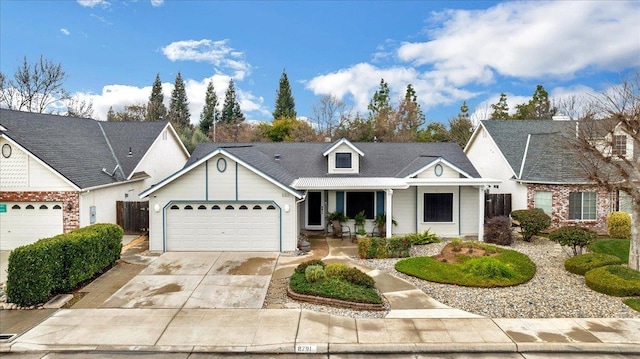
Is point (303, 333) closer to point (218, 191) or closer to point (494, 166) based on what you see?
point (218, 191)

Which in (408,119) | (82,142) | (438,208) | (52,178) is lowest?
(438,208)

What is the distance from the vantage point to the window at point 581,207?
19375 mm

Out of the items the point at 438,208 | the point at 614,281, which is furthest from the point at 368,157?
the point at 614,281

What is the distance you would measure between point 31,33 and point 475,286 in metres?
29.8

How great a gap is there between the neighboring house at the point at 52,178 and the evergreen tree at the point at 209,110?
128ft

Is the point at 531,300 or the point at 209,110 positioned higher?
the point at 209,110

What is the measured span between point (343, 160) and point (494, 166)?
1080 centimetres

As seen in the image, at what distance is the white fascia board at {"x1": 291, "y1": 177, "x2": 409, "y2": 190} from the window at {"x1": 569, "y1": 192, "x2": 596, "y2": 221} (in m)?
9.42

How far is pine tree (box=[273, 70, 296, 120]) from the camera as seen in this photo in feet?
194

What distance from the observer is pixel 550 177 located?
19.6 m

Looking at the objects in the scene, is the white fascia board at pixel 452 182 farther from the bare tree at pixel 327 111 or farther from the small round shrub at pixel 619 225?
the bare tree at pixel 327 111

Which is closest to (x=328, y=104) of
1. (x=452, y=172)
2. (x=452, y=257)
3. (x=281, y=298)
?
(x=452, y=172)

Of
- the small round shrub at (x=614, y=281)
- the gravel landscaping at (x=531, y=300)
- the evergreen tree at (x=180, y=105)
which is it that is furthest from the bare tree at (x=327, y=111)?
the small round shrub at (x=614, y=281)

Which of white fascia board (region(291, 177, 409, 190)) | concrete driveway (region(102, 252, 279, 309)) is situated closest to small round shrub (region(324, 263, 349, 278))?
concrete driveway (region(102, 252, 279, 309))
